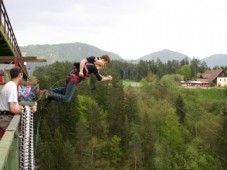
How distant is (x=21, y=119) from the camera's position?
6.25m

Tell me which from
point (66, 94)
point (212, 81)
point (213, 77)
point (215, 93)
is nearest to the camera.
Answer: point (66, 94)

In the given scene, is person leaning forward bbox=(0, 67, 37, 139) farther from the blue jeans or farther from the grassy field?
the grassy field

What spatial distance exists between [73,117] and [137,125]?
14.4m

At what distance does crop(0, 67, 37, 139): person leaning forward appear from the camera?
20.0 ft

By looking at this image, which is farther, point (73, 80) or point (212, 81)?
point (212, 81)

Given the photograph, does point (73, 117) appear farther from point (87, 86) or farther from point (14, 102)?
point (14, 102)

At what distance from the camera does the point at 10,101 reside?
6.08 metres

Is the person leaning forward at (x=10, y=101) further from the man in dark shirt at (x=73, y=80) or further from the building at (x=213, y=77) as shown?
the building at (x=213, y=77)

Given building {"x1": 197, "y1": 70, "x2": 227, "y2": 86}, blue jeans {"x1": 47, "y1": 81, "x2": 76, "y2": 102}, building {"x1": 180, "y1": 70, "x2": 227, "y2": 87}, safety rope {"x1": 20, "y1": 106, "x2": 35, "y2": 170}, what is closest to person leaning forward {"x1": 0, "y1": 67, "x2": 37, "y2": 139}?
safety rope {"x1": 20, "y1": 106, "x2": 35, "y2": 170}

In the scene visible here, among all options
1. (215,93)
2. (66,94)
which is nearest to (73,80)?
(66,94)

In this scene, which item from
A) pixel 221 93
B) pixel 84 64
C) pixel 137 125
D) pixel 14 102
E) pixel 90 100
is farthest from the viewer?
pixel 221 93

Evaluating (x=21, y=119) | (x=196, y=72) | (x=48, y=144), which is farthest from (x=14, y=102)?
(x=196, y=72)

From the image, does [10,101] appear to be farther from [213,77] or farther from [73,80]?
[213,77]

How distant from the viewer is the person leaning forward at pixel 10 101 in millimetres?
6086
